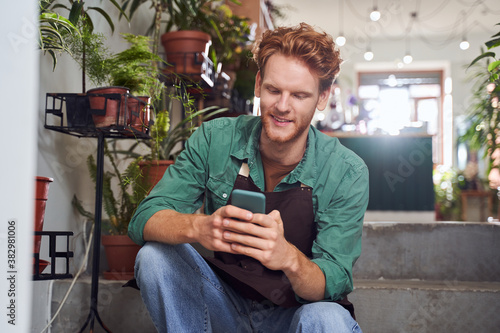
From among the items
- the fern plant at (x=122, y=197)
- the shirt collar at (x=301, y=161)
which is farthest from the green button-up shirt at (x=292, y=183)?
the fern plant at (x=122, y=197)

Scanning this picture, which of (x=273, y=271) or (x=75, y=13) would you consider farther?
(x=75, y=13)

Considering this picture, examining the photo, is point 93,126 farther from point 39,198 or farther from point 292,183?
point 292,183

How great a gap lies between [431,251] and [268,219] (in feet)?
3.92

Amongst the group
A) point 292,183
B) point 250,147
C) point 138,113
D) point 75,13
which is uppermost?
point 75,13

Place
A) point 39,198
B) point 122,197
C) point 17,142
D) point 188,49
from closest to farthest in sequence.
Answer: point 17,142, point 39,198, point 122,197, point 188,49

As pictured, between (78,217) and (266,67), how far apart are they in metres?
1.02

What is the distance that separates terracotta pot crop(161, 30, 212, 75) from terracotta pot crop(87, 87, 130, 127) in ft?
2.86

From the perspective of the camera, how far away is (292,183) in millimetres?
1366

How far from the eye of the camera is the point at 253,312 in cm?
129

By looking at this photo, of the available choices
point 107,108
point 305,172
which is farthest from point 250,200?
point 107,108

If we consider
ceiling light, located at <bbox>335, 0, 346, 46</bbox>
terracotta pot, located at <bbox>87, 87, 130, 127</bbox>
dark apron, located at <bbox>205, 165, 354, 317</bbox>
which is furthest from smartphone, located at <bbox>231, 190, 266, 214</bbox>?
ceiling light, located at <bbox>335, 0, 346, 46</bbox>

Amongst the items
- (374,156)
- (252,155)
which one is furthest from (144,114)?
(374,156)

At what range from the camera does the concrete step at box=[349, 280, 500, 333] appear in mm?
1626

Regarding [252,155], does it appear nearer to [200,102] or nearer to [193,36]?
[193,36]
